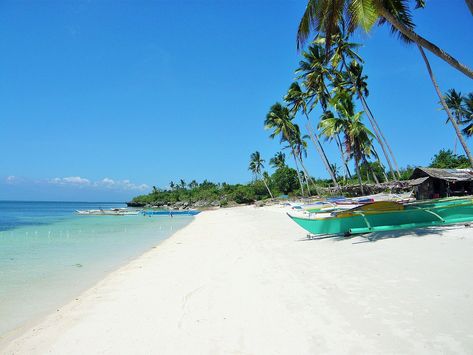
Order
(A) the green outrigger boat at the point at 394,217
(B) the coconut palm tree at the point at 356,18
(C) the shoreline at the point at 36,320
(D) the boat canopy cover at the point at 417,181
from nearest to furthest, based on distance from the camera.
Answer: (C) the shoreline at the point at 36,320
(B) the coconut palm tree at the point at 356,18
(A) the green outrigger boat at the point at 394,217
(D) the boat canopy cover at the point at 417,181

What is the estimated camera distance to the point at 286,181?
159 feet

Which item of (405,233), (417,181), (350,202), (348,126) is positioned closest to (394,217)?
(405,233)

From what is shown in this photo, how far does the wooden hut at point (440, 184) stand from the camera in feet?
60.3

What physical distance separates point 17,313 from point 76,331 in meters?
1.86

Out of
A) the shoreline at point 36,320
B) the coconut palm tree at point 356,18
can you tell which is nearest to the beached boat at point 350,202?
the coconut palm tree at point 356,18

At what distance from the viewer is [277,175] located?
1957 inches

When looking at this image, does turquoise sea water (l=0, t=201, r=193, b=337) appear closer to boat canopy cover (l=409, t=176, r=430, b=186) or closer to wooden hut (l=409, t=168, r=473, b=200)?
boat canopy cover (l=409, t=176, r=430, b=186)

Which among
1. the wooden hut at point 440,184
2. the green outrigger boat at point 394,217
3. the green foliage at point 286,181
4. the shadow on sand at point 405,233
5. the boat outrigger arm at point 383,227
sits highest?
the green foliage at point 286,181

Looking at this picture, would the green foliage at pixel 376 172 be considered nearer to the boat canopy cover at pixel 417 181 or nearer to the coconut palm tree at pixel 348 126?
the coconut palm tree at pixel 348 126

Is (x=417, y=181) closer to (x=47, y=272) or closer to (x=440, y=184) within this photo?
(x=440, y=184)

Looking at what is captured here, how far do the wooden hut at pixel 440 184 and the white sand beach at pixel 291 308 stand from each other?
13478 millimetres

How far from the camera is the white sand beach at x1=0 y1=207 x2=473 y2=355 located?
303cm

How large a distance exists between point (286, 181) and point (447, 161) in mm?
21152

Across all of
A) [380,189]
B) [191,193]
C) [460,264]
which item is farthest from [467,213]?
[191,193]
